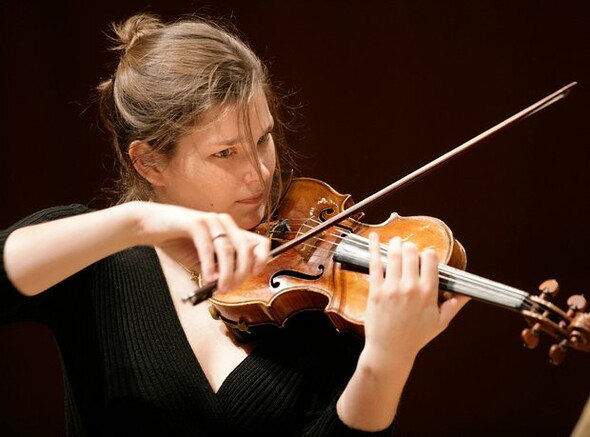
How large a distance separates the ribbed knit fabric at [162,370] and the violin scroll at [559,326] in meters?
0.35

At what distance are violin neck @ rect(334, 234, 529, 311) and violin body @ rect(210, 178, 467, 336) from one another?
1cm

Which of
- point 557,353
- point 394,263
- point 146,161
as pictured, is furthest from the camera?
point 146,161

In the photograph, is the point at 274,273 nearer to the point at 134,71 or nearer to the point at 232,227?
the point at 232,227

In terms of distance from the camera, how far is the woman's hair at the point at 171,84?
1294 mm

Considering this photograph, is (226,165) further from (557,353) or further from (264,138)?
(557,353)

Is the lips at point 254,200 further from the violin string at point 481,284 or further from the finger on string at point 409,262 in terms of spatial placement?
the finger on string at point 409,262

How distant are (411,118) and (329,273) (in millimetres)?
984

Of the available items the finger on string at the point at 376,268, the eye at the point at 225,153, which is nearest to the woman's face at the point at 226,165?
the eye at the point at 225,153

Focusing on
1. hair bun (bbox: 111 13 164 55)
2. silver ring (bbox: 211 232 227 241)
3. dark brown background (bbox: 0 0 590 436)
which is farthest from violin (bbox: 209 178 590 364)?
dark brown background (bbox: 0 0 590 436)

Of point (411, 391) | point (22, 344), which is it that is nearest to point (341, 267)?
point (411, 391)


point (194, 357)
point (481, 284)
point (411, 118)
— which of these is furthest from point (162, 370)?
point (411, 118)

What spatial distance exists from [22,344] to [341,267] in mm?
1357

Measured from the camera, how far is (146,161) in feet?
4.43

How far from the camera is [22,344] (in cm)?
228
